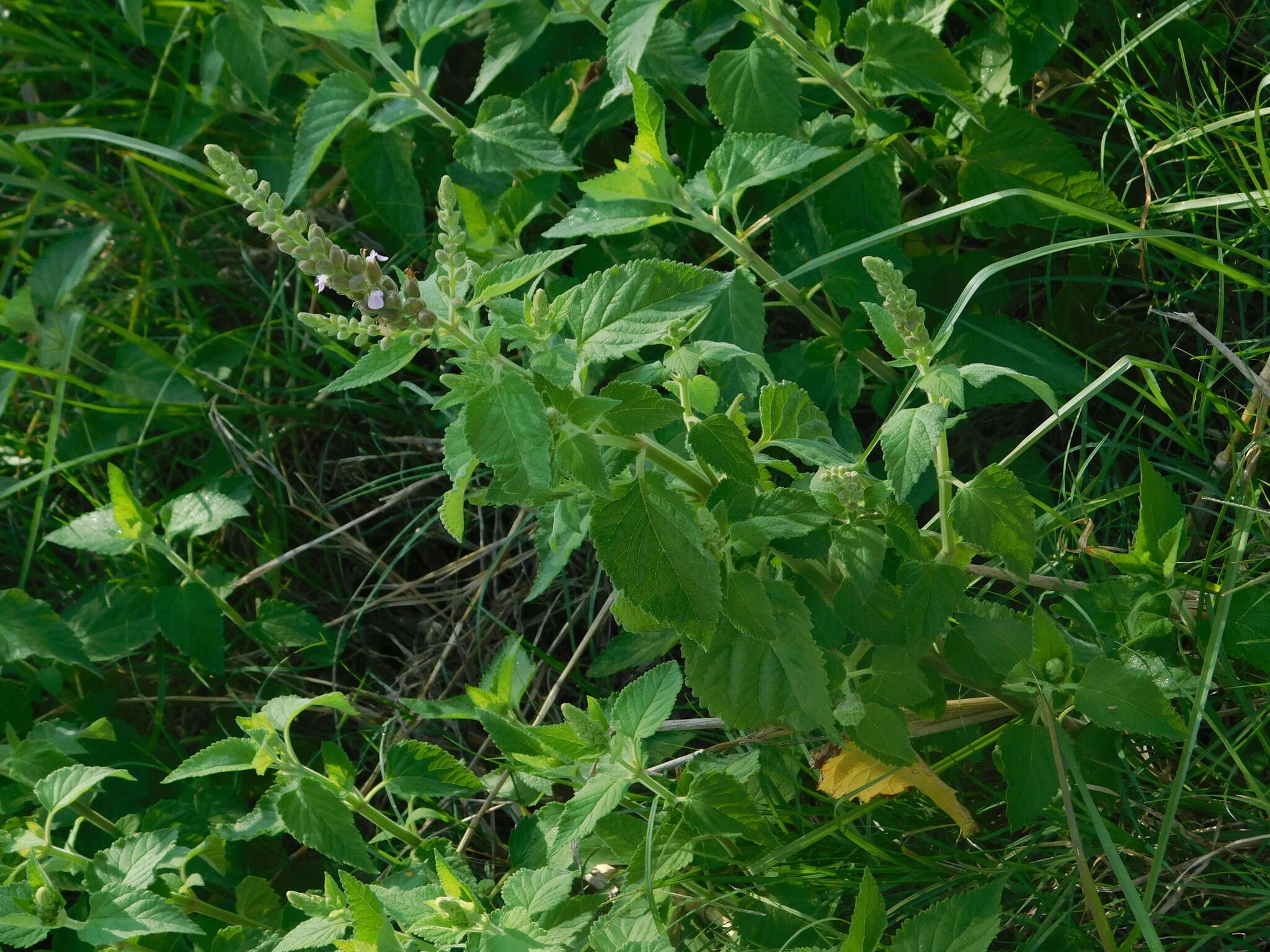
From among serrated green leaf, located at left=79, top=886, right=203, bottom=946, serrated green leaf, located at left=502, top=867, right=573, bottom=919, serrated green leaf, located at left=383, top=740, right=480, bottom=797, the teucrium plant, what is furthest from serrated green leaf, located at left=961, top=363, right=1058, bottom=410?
serrated green leaf, located at left=79, top=886, right=203, bottom=946

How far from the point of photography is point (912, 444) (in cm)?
126

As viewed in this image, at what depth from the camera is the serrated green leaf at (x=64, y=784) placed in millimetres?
1739

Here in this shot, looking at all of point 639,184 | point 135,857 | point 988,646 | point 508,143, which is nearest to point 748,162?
point 639,184

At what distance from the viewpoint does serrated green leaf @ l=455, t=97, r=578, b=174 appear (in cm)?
194

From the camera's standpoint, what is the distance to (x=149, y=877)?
68.1 inches

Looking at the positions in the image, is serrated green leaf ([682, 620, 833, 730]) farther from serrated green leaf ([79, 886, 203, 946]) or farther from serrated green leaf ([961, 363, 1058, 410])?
serrated green leaf ([79, 886, 203, 946])

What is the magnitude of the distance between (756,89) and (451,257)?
2.73ft

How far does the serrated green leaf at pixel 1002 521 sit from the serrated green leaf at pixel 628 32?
2.72ft

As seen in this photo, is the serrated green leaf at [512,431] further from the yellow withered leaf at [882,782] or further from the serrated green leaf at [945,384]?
the yellow withered leaf at [882,782]

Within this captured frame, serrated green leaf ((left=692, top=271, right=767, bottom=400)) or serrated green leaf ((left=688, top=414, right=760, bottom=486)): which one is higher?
serrated green leaf ((left=688, top=414, right=760, bottom=486))

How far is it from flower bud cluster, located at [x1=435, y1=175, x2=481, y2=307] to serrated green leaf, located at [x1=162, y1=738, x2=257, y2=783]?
2.83 feet

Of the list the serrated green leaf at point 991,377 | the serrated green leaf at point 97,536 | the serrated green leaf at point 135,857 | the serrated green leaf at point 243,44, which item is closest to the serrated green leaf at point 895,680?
the serrated green leaf at point 991,377

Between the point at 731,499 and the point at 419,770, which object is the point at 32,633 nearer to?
the point at 419,770

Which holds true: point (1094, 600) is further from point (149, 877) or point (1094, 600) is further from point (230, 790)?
point (230, 790)
